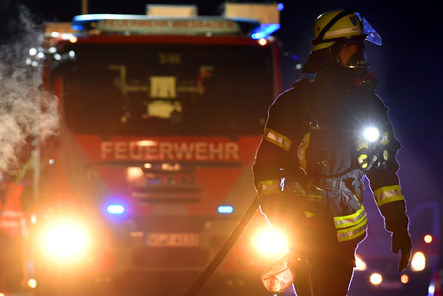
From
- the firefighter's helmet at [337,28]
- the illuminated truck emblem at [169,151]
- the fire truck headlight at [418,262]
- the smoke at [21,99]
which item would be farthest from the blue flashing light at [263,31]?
the firefighter's helmet at [337,28]

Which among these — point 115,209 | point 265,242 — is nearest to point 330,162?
point 265,242

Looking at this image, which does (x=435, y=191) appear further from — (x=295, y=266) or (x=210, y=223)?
(x=295, y=266)

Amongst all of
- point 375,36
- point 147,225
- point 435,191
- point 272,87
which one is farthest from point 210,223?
point 435,191

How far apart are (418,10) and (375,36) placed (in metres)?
16.9

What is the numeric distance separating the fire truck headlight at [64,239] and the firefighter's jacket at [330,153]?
4.98 m

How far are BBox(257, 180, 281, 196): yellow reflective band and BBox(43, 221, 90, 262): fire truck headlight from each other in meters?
5.06

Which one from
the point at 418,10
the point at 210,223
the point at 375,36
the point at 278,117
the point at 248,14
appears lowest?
the point at 278,117

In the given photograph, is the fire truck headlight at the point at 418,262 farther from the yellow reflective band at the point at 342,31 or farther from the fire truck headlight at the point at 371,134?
the yellow reflective band at the point at 342,31

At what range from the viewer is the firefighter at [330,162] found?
5.91 meters

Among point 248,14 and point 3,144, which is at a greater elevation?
point 248,14

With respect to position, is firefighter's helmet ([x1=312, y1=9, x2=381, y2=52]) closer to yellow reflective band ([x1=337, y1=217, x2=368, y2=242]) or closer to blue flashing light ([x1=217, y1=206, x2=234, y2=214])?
yellow reflective band ([x1=337, y1=217, x2=368, y2=242])

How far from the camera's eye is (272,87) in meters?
11.1

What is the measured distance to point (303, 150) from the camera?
19.9 ft

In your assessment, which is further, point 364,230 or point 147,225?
point 147,225
